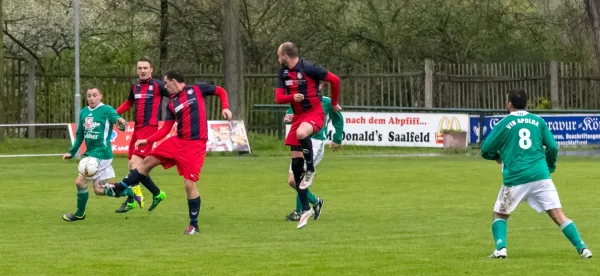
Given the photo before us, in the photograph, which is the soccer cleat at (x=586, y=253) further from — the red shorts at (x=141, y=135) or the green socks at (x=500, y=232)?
the red shorts at (x=141, y=135)

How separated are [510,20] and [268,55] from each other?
A: 8.19m

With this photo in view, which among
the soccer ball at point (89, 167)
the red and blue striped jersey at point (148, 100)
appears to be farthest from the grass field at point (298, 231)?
the red and blue striped jersey at point (148, 100)

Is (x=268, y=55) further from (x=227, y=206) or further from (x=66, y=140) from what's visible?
(x=227, y=206)

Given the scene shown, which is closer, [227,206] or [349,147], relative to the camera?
[227,206]

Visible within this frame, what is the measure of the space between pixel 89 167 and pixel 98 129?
501mm

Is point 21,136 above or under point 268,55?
under

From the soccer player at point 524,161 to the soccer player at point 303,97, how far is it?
133 inches

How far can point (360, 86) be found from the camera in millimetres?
36094

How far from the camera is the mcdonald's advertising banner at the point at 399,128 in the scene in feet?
101

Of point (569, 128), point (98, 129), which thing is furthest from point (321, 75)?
point (569, 128)


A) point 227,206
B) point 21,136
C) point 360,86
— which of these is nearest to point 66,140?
point 21,136

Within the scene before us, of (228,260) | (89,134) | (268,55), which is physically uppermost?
(268,55)

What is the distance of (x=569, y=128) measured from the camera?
101 ft

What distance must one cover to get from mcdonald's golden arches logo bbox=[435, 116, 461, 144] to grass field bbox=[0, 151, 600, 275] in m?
7.40
